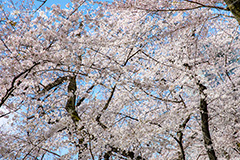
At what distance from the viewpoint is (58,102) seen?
6.78m

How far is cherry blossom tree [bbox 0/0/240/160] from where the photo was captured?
342 cm

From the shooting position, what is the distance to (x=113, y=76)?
4176 millimetres

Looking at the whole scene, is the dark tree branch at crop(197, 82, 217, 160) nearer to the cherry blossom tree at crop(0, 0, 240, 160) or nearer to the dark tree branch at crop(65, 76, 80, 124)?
the cherry blossom tree at crop(0, 0, 240, 160)

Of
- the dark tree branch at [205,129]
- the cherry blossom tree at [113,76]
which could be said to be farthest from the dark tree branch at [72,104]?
the dark tree branch at [205,129]

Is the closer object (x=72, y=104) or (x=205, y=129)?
(x=205, y=129)

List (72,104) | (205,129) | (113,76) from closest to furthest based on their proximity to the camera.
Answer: (113,76) → (205,129) → (72,104)

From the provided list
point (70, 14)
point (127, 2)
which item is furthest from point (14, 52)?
point (127, 2)

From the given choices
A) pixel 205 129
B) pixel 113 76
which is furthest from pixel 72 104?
pixel 205 129

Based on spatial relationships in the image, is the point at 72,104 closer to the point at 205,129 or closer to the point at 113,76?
the point at 113,76

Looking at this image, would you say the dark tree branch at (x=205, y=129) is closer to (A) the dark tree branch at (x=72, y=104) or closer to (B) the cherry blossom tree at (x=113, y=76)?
(B) the cherry blossom tree at (x=113, y=76)

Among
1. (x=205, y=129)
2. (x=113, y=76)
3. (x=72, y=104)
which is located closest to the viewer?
(x=113, y=76)

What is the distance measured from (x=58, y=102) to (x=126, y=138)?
279 centimetres

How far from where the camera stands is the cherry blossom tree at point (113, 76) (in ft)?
11.2

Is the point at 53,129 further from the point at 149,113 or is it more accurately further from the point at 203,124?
the point at 203,124
